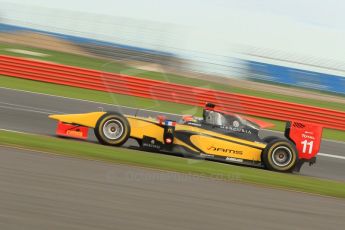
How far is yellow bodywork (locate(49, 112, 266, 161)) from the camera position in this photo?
9.70m

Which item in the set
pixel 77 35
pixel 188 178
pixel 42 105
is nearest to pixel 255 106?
pixel 42 105

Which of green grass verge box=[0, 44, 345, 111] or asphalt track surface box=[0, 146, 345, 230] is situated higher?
green grass verge box=[0, 44, 345, 111]

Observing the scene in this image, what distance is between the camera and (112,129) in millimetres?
9797

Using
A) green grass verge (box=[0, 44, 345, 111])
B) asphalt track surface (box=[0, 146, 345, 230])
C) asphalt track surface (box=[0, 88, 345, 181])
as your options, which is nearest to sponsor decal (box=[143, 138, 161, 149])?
asphalt track surface (box=[0, 88, 345, 181])

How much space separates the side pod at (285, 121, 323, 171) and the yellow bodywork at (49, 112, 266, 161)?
1.91ft

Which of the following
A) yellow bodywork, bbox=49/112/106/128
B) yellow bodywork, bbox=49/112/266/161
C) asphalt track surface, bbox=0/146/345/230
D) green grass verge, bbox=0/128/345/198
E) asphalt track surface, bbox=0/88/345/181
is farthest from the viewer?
asphalt track surface, bbox=0/88/345/181

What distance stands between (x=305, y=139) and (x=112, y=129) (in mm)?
3163

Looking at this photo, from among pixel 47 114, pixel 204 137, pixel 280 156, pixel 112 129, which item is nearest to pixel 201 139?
pixel 204 137

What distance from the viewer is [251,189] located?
24.4 ft

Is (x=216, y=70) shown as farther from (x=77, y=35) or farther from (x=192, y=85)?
(x=192, y=85)

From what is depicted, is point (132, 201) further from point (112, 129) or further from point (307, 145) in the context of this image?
point (307, 145)

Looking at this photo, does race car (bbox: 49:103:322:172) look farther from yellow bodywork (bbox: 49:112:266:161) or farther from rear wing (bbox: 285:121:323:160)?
rear wing (bbox: 285:121:323:160)

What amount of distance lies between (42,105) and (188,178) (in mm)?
7540

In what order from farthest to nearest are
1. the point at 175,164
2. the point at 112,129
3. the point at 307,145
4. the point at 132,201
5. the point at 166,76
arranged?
the point at 307,145 → the point at 112,129 → the point at 166,76 → the point at 175,164 → the point at 132,201
